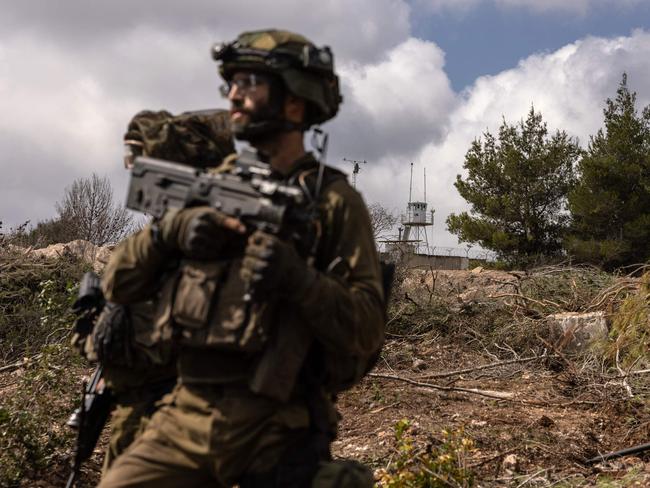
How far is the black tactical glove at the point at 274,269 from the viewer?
2.05 m

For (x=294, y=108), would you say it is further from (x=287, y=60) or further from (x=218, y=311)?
(x=218, y=311)

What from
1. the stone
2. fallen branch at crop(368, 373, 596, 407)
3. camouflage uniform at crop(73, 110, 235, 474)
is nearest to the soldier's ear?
camouflage uniform at crop(73, 110, 235, 474)

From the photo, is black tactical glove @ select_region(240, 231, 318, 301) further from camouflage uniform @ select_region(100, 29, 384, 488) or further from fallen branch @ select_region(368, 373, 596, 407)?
fallen branch @ select_region(368, 373, 596, 407)

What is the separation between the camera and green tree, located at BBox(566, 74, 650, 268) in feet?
73.3

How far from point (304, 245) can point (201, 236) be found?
0.30 metres

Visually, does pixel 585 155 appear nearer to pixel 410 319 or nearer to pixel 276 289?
pixel 410 319

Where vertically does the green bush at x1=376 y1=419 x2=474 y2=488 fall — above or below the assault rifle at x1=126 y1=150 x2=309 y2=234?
below

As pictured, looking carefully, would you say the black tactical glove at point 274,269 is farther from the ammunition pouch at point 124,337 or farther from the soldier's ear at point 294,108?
the ammunition pouch at point 124,337

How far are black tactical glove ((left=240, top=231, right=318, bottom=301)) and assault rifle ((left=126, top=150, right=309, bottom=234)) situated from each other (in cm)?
9

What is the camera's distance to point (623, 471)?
17.7ft

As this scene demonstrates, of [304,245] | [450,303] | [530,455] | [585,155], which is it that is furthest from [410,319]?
[585,155]

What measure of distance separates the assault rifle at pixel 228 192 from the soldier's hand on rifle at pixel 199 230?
5cm

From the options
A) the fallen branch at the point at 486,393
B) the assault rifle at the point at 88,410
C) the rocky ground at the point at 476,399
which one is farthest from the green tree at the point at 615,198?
the assault rifle at the point at 88,410

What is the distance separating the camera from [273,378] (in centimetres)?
217
